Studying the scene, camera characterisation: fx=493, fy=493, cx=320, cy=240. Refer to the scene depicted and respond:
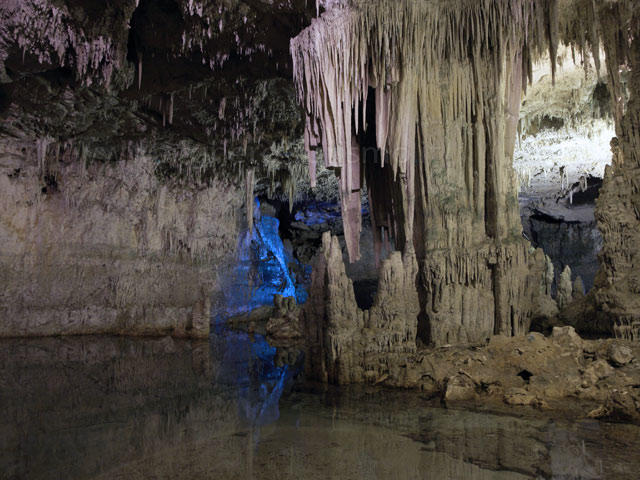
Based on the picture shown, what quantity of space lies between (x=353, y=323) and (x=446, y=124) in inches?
131

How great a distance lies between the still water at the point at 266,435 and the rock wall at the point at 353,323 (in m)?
0.45

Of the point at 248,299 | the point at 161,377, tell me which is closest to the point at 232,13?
the point at 161,377

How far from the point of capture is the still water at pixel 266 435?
329 cm

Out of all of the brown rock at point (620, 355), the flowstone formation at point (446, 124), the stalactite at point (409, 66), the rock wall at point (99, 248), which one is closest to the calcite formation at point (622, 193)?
the flowstone formation at point (446, 124)

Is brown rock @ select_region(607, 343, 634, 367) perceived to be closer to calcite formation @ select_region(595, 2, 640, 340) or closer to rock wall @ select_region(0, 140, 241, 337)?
calcite formation @ select_region(595, 2, 640, 340)

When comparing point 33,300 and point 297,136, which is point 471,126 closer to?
point 297,136

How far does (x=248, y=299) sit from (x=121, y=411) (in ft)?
34.3

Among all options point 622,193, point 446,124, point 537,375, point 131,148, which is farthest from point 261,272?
point 537,375

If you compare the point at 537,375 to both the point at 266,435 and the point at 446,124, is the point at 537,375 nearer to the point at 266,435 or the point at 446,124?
the point at 266,435

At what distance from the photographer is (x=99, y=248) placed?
12039mm

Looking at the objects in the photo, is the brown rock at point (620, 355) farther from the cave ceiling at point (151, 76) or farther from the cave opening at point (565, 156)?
the cave ceiling at point (151, 76)

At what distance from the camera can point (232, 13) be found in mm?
6914

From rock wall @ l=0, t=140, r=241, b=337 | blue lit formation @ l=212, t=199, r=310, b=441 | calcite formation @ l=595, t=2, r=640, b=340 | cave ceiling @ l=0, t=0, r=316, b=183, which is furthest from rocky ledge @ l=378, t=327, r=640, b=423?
rock wall @ l=0, t=140, r=241, b=337

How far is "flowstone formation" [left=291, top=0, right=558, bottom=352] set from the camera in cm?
668
